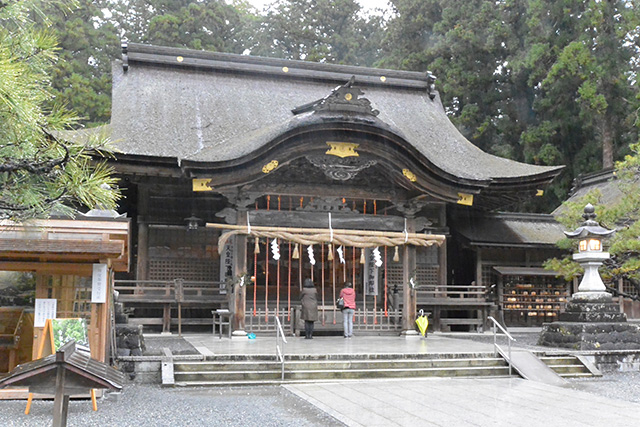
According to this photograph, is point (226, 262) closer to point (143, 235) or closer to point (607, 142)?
point (143, 235)

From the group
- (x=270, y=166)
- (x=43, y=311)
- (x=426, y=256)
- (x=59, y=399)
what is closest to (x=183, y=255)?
(x=270, y=166)

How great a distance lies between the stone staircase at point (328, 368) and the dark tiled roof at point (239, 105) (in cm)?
462

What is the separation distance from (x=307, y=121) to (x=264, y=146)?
39.2 inches

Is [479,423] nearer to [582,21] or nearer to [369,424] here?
[369,424]

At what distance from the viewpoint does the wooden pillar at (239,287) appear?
12977 millimetres

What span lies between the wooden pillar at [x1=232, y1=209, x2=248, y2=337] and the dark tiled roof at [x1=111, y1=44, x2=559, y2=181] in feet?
4.59

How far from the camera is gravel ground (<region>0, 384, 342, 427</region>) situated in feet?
21.8

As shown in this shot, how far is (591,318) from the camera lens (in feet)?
39.0

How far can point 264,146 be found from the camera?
12609 mm

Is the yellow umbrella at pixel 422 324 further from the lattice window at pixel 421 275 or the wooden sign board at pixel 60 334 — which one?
the wooden sign board at pixel 60 334

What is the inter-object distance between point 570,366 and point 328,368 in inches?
161

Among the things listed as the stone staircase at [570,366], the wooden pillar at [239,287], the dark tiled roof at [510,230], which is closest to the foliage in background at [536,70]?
the dark tiled roof at [510,230]

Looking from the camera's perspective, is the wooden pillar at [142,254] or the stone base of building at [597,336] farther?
the wooden pillar at [142,254]

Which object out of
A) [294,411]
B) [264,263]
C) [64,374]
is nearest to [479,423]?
[294,411]
